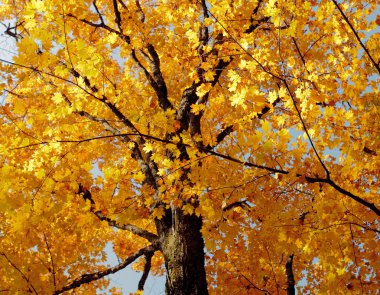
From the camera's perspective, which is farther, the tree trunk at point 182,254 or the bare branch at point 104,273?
the bare branch at point 104,273

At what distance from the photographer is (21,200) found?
3.45 meters

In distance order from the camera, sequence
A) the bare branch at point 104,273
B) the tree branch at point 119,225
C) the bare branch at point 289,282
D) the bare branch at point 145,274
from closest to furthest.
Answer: the bare branch at point 104,273
the tree branch at point 119,225
the bare branch at point 145,274
the bare branch at point 289,282

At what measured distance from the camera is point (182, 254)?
4.22 m

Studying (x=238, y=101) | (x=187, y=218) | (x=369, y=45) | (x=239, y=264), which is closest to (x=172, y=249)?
(x=187, y=218)

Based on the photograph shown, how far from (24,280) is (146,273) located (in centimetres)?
237

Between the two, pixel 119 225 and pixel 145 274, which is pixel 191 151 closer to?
Answer: pixel 119 225

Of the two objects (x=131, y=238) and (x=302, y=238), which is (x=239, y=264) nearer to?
(x=131, y=238)

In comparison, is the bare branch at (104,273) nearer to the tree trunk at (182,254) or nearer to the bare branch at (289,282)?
the tree trunk at (182,254)

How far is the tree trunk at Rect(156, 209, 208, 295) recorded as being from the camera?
404 centimetres

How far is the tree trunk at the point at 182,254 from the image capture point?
13.3 feet

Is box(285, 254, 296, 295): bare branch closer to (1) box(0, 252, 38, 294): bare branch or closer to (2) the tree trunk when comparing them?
(2) the tree trunk

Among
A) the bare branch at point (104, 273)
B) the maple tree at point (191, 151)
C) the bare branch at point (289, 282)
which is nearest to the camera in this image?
the maple tree at point (191, 151)

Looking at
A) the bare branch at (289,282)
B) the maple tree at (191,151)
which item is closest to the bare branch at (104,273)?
the maple tree at (191,151)

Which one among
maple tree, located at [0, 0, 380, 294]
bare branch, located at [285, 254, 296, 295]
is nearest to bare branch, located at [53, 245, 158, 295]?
maple tree, located at [0, 0, 380, 294]
